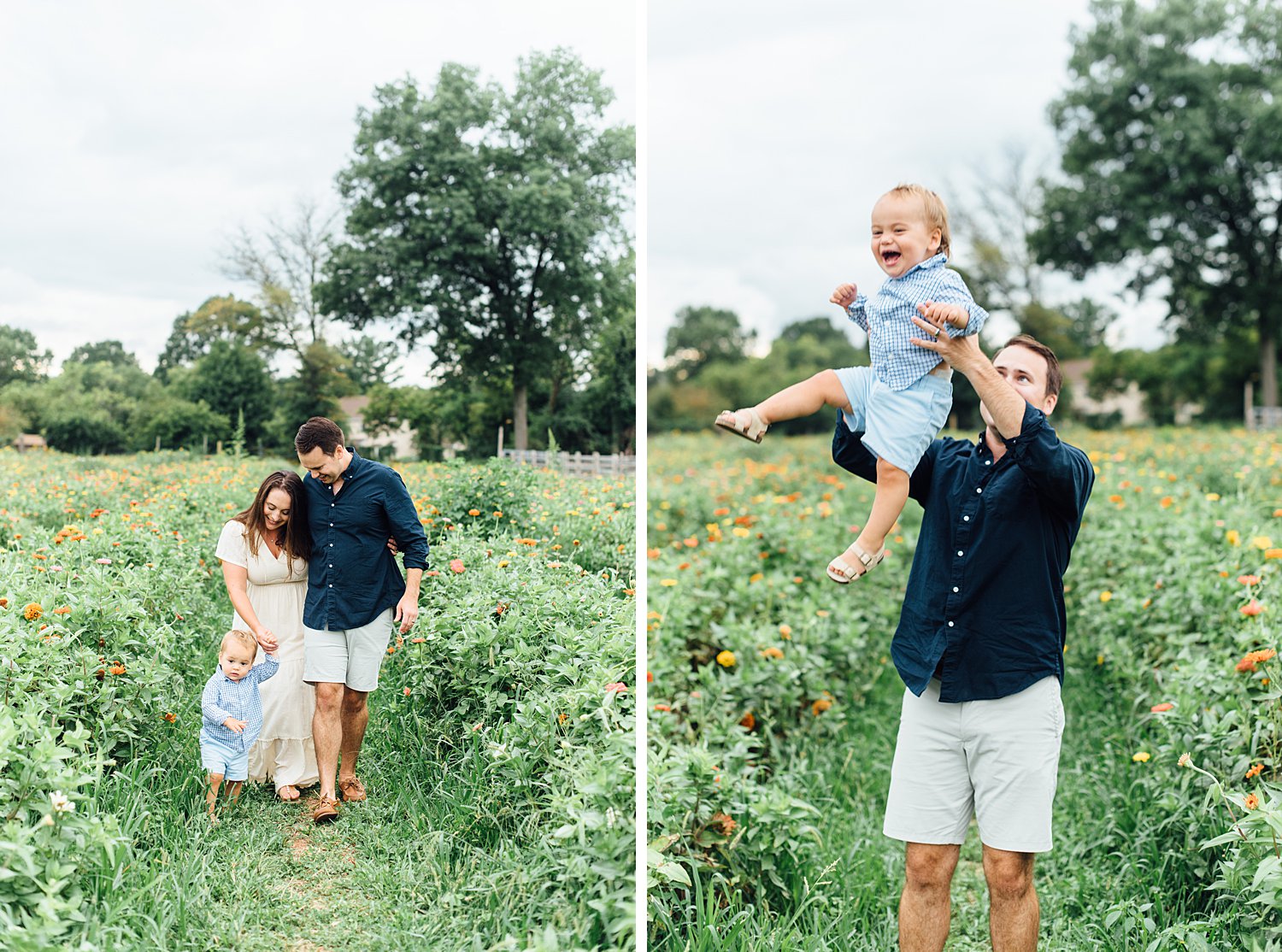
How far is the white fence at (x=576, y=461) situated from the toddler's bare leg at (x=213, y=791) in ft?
4.40

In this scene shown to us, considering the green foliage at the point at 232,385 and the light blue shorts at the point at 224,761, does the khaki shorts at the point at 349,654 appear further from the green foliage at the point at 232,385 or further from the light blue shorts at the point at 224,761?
the green foliage at the point at 232,385

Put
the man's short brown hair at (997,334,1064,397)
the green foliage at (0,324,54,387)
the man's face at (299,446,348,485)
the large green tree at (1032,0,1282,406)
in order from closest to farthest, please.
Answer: the man's short brown hair at (997,334,1064,397) < the man's face at (299,446,348,485) < the green foliage at (0,324,54,387) < the large green tree at (1032,0,1282,406)

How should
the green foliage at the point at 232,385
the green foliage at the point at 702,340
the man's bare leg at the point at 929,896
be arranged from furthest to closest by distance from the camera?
the green foliage at the point at 702,340 < the green foliage at the point at 232,385 < the man's bare leg at the point at 929,896

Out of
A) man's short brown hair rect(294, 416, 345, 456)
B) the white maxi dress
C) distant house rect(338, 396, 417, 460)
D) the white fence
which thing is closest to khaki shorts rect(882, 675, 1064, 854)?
the white fence

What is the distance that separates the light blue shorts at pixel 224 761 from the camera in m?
2.64

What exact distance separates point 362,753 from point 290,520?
71 cm

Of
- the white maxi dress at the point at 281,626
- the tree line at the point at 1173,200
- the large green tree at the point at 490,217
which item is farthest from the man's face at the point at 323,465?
the tree line at the point at 1173,200

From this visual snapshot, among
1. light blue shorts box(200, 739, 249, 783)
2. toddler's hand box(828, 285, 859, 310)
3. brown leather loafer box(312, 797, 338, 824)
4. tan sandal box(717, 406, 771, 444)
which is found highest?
toddler's hand box(828, 285, 859, 310)

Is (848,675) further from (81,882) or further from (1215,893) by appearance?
(81,882)

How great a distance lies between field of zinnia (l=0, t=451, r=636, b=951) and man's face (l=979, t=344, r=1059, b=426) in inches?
52.8

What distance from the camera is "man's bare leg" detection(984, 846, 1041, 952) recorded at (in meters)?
2.48

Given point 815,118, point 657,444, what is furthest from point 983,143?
point 657,444

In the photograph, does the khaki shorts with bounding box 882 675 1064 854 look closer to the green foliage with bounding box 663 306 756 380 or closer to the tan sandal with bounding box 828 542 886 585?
the tan sandal with bounding box 828 542 886 585

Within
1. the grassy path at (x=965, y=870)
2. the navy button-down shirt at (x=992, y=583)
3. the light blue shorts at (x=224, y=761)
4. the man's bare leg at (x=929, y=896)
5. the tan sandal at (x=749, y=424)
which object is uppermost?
the tan sandal at (x=749, y=424)
